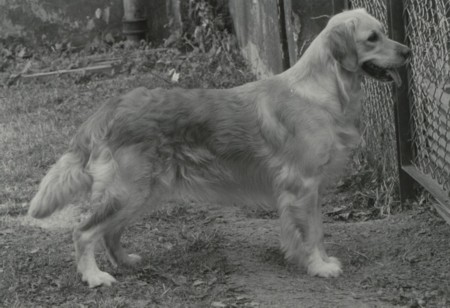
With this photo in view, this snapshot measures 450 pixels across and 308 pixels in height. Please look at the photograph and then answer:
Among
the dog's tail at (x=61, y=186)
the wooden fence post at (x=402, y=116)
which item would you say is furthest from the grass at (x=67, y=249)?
the wooden fence post at (x=402, y=116)

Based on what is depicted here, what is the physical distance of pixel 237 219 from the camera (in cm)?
596

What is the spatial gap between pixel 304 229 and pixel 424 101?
1.27 meters

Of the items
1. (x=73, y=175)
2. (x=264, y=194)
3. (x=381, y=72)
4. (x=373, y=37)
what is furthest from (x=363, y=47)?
(x=73, y=175)

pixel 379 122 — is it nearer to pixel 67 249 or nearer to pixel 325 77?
pixel 325 77

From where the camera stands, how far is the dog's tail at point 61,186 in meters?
4.76

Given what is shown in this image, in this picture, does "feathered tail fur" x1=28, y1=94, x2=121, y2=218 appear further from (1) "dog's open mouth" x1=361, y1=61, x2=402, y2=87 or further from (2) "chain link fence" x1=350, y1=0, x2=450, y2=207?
(2) "chain link fence" x1=350, y1=0, x2=450, y2=207

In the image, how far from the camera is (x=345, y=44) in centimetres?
479

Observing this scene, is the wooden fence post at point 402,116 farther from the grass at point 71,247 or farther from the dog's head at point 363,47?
the dog's head at point 363,47

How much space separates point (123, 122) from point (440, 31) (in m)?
2.27

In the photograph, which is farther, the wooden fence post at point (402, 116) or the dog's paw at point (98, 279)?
the wooden fence post at point (402, 116)

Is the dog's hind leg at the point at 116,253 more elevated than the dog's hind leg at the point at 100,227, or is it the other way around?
the dog's hind leg at the point at 100,227

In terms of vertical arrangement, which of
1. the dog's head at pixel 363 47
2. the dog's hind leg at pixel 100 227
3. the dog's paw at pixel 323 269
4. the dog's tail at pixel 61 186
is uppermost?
the dog's head at pixel 363 47

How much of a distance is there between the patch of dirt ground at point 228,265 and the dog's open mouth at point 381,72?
40.2 inches

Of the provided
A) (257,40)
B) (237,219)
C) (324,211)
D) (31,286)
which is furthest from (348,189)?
(257,40)
